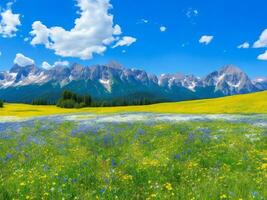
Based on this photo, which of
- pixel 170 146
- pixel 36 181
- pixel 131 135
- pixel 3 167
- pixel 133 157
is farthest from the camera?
pixel 131 135

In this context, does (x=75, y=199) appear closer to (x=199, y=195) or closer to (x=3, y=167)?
(x=199, y=195)

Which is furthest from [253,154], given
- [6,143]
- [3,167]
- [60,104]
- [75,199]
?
[60,104]

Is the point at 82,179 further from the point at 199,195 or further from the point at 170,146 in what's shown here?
the point at 170,146

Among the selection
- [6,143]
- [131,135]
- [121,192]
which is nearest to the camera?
[121,192]

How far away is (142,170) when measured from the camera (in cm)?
1219

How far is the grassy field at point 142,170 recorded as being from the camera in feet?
31.0

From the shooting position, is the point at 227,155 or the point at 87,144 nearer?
the point at 227,155

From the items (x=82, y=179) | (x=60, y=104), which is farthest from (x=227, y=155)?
(x=60, y=104)

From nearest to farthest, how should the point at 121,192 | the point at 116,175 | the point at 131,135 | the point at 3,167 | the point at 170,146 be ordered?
the point at 121,192
the point at 116,175
the point at 3,167
the point at 170,146
the point at 131,135

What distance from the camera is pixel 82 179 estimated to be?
36.5 ft

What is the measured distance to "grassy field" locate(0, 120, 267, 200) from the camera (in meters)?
9.44

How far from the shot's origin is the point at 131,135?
23375mm

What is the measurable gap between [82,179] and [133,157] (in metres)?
4.28

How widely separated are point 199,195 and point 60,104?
522 feet
